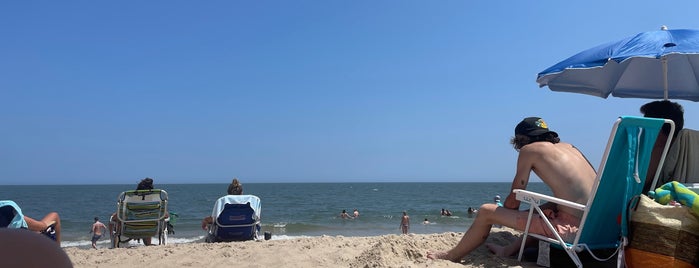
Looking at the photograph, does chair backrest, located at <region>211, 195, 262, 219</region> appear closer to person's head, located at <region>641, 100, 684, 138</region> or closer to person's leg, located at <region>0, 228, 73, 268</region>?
person's head, located at <region>641, 100, 684, 138</region>

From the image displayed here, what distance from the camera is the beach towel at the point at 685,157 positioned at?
333 cm

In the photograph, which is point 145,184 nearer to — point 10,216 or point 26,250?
point 10,216

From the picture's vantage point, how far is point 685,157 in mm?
3342

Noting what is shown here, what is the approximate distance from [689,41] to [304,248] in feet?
12.2

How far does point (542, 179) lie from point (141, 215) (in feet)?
20.6

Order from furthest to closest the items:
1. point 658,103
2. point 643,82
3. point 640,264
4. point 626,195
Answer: point 643,82 < point 658,103 < point 626,195 < point 640,264

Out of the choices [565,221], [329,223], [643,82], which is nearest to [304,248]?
[565,221]

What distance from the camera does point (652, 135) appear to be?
9.42 feet

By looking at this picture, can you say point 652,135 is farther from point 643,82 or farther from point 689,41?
point 643,82

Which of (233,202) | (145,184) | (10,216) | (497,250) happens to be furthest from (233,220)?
(497,250)

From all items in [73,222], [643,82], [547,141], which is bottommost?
[73,222]

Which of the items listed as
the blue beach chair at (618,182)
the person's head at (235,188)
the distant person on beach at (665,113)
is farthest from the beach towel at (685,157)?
the person's head at (235,188)

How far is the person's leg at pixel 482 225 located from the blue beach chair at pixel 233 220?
12.9ft

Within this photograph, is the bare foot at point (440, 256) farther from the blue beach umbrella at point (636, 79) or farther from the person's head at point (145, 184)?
the person's head at point (145, 184)
